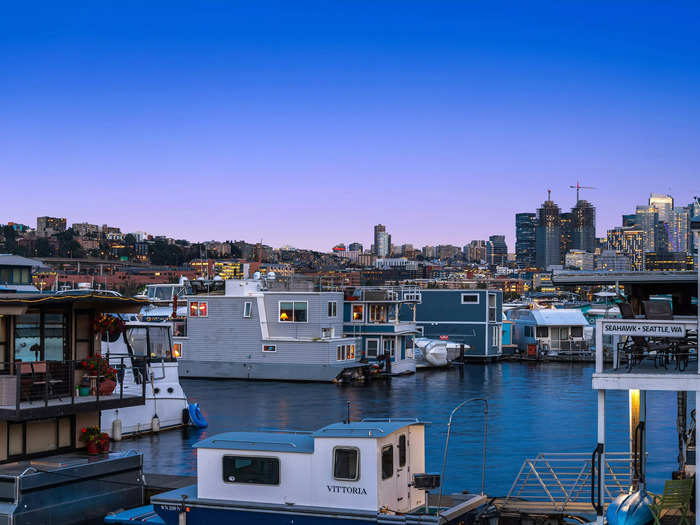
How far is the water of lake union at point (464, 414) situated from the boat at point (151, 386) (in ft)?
2.11

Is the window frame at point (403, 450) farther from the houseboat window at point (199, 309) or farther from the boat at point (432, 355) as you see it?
the boat at point (432, 355)

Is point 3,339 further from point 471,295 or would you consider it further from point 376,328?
point 471,295

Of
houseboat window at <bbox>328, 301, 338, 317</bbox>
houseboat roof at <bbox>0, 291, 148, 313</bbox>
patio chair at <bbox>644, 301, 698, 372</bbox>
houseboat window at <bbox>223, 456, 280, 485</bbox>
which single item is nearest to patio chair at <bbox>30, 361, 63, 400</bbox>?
houseboat roof at <bbox>0, 291, 148, 313</bbox>

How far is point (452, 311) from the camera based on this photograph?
77.3 meters

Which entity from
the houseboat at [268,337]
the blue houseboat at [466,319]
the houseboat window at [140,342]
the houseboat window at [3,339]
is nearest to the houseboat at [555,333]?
the blue houseboat at [466,319]

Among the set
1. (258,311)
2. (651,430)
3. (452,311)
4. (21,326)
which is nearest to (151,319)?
(258,311)

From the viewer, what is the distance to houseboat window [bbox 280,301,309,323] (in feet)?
186

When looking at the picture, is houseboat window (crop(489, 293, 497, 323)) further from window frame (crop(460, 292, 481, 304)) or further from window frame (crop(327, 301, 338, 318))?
window frame (crop(327, 301, 338, 318))

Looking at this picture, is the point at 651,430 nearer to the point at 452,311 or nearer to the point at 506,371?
the point at 506,371

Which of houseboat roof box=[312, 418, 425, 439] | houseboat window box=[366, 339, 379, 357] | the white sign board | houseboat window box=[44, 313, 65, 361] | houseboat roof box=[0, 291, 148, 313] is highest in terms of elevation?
houseboat roof box=[0, 291, 148, 313]

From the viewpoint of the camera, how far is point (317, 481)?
16.1m

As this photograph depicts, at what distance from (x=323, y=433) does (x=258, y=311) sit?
137ft

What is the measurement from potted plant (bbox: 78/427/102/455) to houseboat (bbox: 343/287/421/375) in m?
42.0

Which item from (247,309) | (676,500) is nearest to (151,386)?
(247,309)
